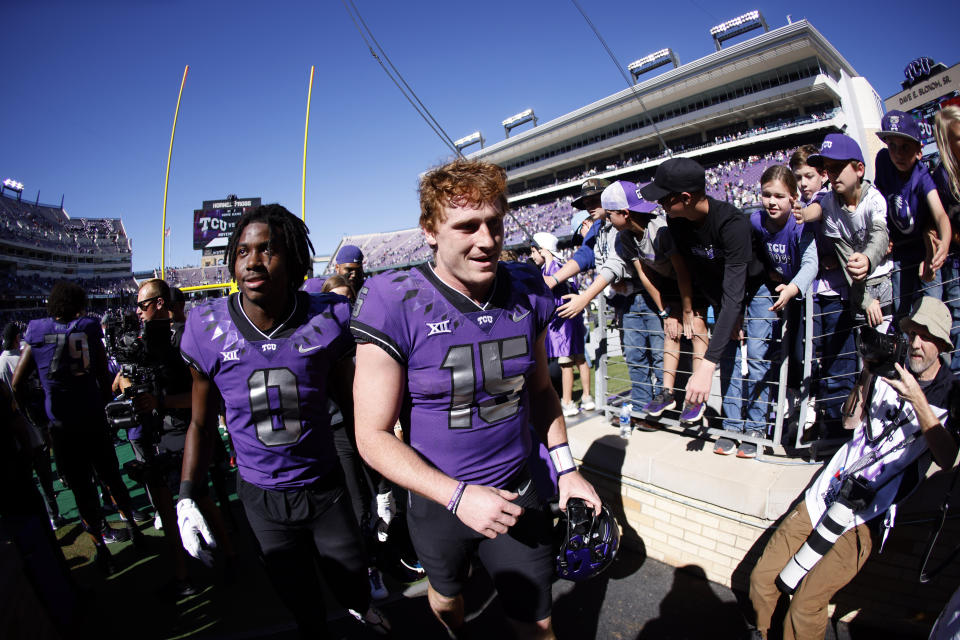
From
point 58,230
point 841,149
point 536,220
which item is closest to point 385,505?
point 841,149

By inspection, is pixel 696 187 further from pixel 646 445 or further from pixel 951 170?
pixel 646 445

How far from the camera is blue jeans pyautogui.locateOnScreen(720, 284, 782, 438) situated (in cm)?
353

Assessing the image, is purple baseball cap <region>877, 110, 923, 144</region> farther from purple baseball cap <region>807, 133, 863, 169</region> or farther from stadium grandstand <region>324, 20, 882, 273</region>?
stadium grandstand <region>324, 20, 882, 273</region>

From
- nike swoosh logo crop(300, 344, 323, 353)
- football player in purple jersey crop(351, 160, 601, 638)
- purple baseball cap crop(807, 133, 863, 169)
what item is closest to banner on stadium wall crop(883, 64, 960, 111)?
purple baseball cap crop(807, 133, 863, 169)

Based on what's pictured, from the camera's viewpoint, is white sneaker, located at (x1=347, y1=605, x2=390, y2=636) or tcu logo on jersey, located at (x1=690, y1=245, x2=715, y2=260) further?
tcu logo on jersey, located at (x1=690, y1=245, x2=715, y2=260)

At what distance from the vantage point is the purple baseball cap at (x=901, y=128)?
318 cm

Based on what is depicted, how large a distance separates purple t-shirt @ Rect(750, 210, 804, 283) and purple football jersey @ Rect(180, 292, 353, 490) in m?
3.32

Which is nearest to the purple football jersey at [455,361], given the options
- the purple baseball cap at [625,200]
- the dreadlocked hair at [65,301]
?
the purple baseball cap at [625,200]

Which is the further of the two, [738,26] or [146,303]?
[738,26]

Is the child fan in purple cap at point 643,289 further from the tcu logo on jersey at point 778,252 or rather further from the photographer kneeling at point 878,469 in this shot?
the photographer kneeling at point 878,469

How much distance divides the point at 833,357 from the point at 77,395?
6.21 m

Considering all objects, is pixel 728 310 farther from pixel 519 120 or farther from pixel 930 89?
pixel 519 120

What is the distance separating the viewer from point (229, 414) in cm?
231

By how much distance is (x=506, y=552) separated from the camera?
1.87 meters
